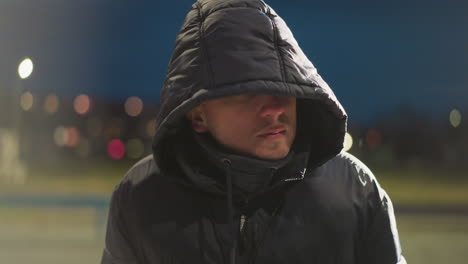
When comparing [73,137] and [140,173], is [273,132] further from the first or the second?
[73,137]

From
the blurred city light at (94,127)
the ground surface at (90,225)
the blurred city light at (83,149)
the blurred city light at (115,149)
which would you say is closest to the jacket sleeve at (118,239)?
the ground surface at (90,225)

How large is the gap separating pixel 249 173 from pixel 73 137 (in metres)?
9.70

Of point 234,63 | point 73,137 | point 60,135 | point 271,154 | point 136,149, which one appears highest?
point 234,63

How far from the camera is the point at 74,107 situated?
7.47m

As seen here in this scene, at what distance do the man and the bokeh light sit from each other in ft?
24.4

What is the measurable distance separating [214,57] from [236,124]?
0.08m

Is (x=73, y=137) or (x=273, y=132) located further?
(x=73, y=137)

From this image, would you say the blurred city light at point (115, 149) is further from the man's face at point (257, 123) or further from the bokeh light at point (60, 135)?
the man's face at point (257, 123)

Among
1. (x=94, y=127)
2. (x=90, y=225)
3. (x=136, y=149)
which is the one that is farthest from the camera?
(x=94, y=127)

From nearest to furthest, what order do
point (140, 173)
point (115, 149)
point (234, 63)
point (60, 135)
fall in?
point (234, 63) → point (140, 173) → point (60, 135) → point (115, 149)

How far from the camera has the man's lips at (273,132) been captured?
75cm

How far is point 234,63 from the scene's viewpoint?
0.73 m

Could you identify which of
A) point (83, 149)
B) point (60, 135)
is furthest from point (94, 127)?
point (83, 149)

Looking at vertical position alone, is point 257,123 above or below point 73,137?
above
